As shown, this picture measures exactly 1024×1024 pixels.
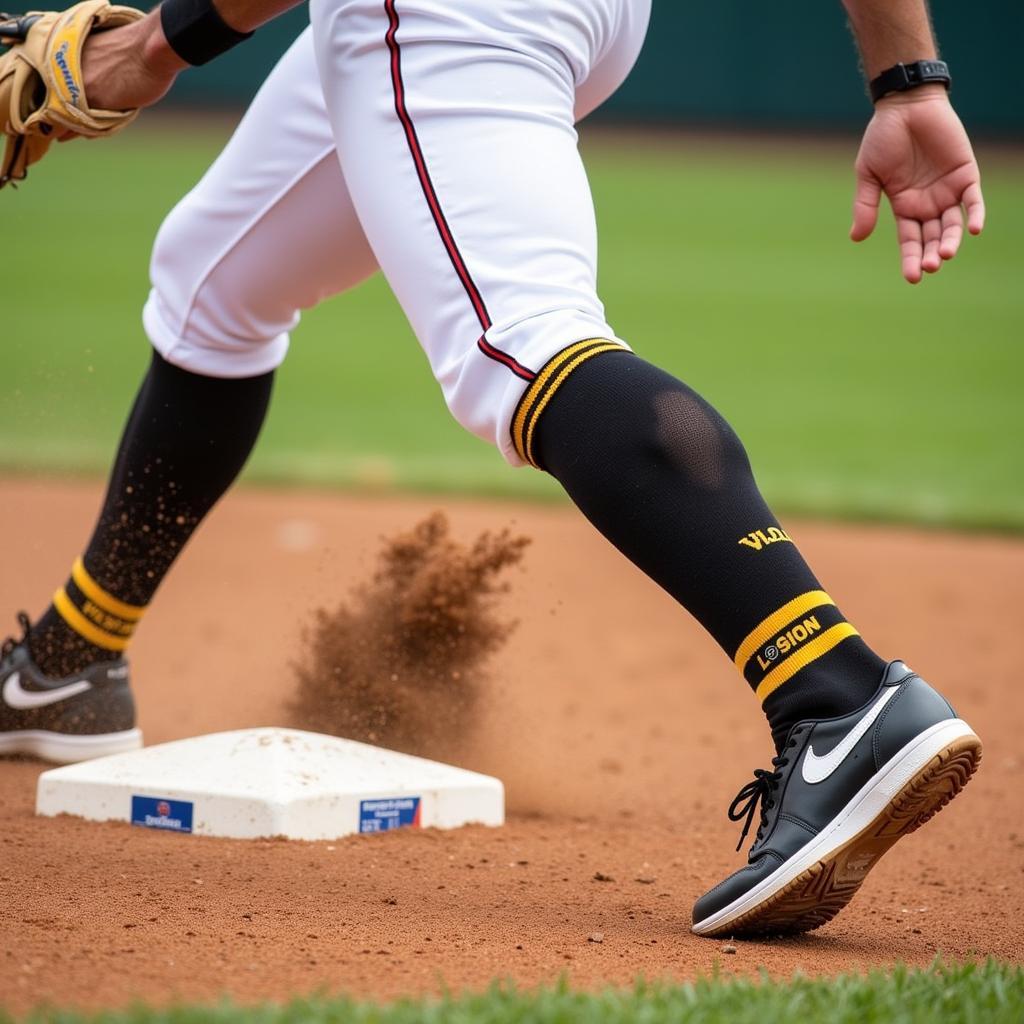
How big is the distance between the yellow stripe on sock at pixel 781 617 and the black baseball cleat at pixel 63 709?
1356mm

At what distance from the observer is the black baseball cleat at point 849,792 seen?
1539 millimetres

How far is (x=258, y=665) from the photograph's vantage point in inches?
140

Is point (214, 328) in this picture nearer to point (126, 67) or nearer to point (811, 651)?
point (126, 67)

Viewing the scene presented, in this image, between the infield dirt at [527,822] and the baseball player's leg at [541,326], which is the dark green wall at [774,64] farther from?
the baseball player's leg at [541,326]

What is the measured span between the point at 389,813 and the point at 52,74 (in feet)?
3.71

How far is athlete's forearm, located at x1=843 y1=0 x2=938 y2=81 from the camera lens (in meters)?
1.84

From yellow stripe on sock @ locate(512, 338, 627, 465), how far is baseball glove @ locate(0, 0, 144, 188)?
70cm

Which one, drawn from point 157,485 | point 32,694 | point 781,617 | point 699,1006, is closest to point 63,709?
point 32,694

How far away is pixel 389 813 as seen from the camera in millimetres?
2240

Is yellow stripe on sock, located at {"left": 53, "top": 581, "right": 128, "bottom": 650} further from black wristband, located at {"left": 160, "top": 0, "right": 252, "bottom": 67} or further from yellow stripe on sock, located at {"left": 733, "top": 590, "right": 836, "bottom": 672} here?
yellow stripe on sock, located at {"left": 733, "top": 590, "right": 836, "bottom": 672}

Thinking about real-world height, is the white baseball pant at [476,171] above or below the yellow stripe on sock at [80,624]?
above

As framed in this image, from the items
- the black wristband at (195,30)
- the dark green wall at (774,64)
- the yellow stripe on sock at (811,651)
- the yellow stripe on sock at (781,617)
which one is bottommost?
the dark green wall at (774,64)

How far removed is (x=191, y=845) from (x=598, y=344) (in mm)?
962

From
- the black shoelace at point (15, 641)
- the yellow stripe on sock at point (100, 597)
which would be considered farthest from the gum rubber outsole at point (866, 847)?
the black shoelace at point (15, 641)
